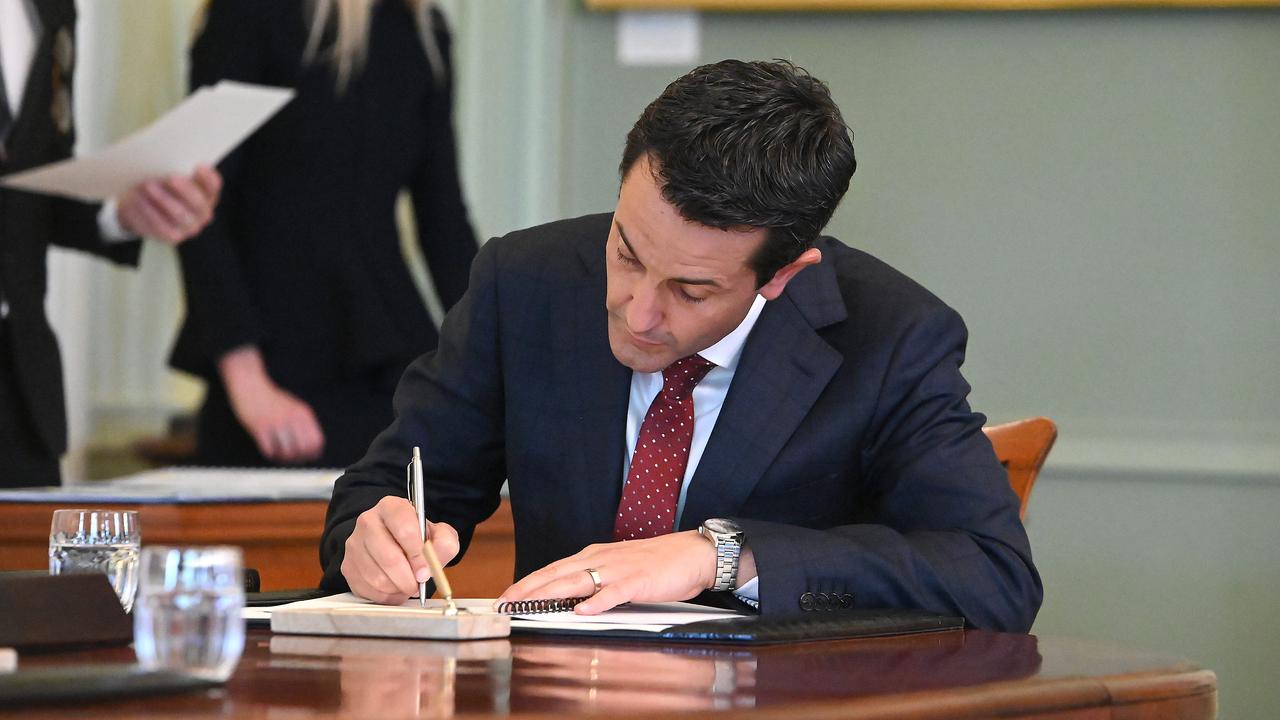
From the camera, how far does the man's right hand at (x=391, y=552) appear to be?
1523mm

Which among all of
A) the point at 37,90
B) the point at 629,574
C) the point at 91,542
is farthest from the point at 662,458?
the point at 37,90

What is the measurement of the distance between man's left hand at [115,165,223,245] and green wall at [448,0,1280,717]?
142 cm

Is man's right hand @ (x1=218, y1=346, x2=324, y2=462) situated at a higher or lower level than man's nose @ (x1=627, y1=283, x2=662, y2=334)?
lower

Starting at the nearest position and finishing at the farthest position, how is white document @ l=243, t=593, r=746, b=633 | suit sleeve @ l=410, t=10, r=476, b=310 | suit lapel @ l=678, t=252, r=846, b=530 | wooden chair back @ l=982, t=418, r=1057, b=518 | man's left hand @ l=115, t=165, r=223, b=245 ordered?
1. white document @ l=243, t=593, r=746, b=633
2. suit lapel @ l=678, t=252, r=846, b=530
3. wooden chair back @ l=982, t=418, r=1057, b=518
4. man's left hand @ l=115, t=165, r=223, b=245
5. suit sleeve @ l=410, t=10, r=476, b=310

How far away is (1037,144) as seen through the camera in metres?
3.66

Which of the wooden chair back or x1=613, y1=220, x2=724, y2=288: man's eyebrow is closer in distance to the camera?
x1=613, y1=220, x2=724, y2=288: man's eyebrow

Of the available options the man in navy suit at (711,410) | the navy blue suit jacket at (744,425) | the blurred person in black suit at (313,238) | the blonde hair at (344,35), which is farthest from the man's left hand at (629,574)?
the blonde hair at (344,35)

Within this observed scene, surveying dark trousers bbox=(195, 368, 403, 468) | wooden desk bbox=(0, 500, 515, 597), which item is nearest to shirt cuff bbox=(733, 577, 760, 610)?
wooden desk bbox=(0, 500, 515, 597)

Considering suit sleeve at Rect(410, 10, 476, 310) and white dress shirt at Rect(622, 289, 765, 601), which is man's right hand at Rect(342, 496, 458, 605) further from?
suit sleeve at Rect(410, 10, 476, 310)

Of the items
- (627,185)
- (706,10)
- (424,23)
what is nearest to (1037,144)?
(706,10)

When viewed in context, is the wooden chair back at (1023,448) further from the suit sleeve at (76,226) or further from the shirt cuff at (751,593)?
the suit sleeve at (76,226)

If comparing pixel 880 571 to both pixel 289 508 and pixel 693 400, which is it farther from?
pixel 289 508

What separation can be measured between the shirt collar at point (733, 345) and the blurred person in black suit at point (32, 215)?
125 centimetres

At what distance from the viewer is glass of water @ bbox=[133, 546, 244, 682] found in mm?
1043
